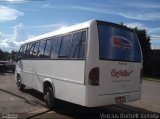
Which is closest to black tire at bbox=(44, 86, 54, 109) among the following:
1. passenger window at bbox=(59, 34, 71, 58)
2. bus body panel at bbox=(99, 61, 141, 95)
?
passenger window at bbox=(59, 34, 71, 58)

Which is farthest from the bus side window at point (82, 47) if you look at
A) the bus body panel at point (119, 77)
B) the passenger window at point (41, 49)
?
the passenger window at point (41, 49)

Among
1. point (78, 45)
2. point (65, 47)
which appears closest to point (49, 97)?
point (65, 47)

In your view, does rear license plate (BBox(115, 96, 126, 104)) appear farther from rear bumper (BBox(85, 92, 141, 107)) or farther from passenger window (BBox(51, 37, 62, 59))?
passenger window (BBox(51, 37, 62, 59))

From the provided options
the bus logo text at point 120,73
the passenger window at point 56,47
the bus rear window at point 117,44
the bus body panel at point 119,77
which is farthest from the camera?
the passenger window at point 56,47

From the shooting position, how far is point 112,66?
796cm

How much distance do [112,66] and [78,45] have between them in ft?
3.67

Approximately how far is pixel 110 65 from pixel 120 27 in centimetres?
136

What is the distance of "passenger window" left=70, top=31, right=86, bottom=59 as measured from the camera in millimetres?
7812

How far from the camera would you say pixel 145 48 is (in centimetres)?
3525

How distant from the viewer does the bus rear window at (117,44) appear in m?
7.83

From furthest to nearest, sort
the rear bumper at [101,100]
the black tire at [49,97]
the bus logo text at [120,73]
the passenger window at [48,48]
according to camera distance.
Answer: the passenger window at [48,48], the black tire at [49,97], the bus logo text at [120,73], the rear bumper at [101,100]

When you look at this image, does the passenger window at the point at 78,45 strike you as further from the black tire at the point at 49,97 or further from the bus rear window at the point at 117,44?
the black tire at the point at 49,97

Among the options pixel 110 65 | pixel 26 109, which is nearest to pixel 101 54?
pixel 110 65

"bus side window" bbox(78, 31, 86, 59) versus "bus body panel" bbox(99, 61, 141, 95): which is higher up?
"bus side window" bbox(78, 31, 86, 59)
